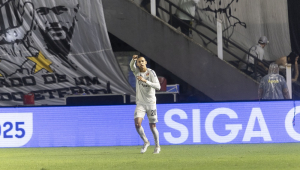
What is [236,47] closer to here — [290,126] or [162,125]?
[290,126]

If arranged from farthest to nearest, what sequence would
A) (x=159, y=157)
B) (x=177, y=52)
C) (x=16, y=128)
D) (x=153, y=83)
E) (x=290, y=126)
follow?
(x=177, y=52), (x=16, y=128), (x=290, y=126), (x=153, y=83), (x=159, y=157)

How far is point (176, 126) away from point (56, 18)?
5756mm

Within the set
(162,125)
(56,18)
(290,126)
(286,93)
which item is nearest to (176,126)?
(162,125)

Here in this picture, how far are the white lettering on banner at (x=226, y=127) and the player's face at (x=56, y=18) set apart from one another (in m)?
5.80

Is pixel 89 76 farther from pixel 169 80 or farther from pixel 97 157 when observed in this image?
pixel 97 157

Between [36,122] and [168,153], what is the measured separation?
3893 millimetres

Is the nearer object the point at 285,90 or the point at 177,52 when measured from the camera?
the point at 285,90

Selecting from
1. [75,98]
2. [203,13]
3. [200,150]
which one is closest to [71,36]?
[75,98]

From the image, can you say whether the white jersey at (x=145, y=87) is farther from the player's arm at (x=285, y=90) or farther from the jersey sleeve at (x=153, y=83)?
the player's arm at (x=285, y=90)

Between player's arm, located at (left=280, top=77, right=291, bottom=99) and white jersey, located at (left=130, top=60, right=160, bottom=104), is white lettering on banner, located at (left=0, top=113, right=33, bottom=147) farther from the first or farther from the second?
player's arm, located at (left=280, top=77, right=291, bottom=99)

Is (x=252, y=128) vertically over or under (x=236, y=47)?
under

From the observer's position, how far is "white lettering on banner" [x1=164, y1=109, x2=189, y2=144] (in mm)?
13461

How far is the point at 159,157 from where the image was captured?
10.6m

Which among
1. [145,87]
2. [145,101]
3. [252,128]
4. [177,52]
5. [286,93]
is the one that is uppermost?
[177,52]
